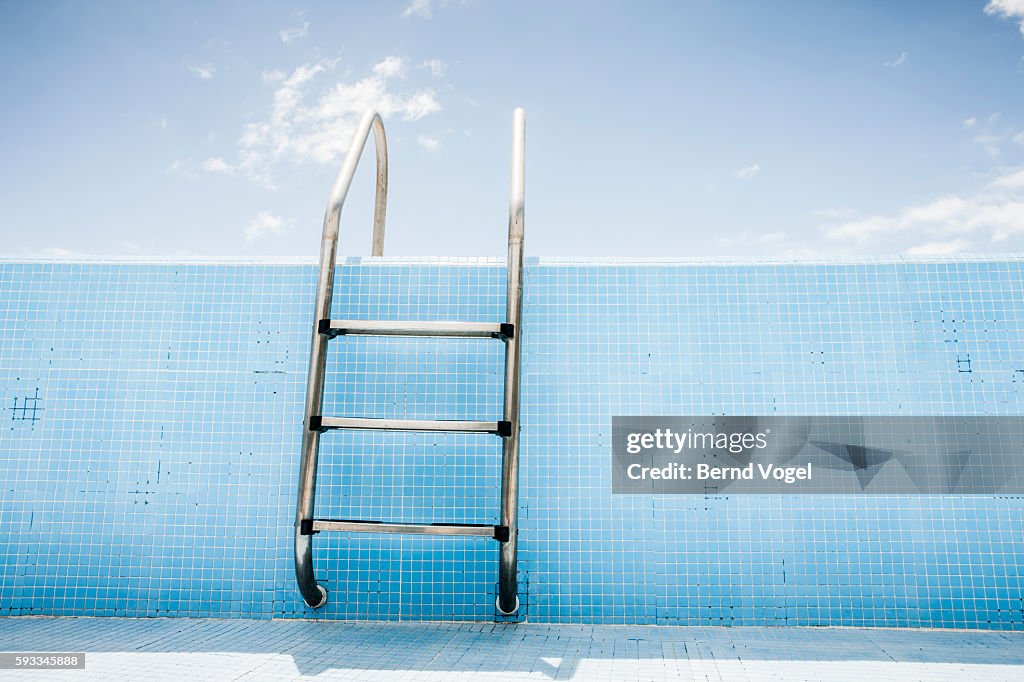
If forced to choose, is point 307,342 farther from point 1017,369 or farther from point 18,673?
point 1017,369

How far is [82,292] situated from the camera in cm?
285

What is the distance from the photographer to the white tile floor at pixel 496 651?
77.8 inches

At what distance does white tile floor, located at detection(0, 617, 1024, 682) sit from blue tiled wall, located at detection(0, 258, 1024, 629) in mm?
115

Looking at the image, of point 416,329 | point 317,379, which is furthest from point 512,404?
point 317,379

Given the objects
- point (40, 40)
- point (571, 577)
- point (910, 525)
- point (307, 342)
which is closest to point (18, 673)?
point (307, 342)

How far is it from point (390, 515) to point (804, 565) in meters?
1.76

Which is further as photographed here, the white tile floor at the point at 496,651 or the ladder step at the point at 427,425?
the ladder step at the point at 427,425

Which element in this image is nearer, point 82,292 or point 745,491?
point 745,491

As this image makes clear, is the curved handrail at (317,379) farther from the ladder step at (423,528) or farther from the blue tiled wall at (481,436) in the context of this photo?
the blue tiled wall at (481,436)

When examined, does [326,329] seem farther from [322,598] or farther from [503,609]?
[503,609]

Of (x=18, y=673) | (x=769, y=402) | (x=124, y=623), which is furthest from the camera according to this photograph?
(x=769, y=402)

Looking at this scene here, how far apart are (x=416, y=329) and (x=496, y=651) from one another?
1.20m

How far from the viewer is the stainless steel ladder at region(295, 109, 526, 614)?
7.02 ft

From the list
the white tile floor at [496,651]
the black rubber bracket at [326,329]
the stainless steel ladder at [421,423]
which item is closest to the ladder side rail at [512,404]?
the stainless steel ladder at [421,423]
